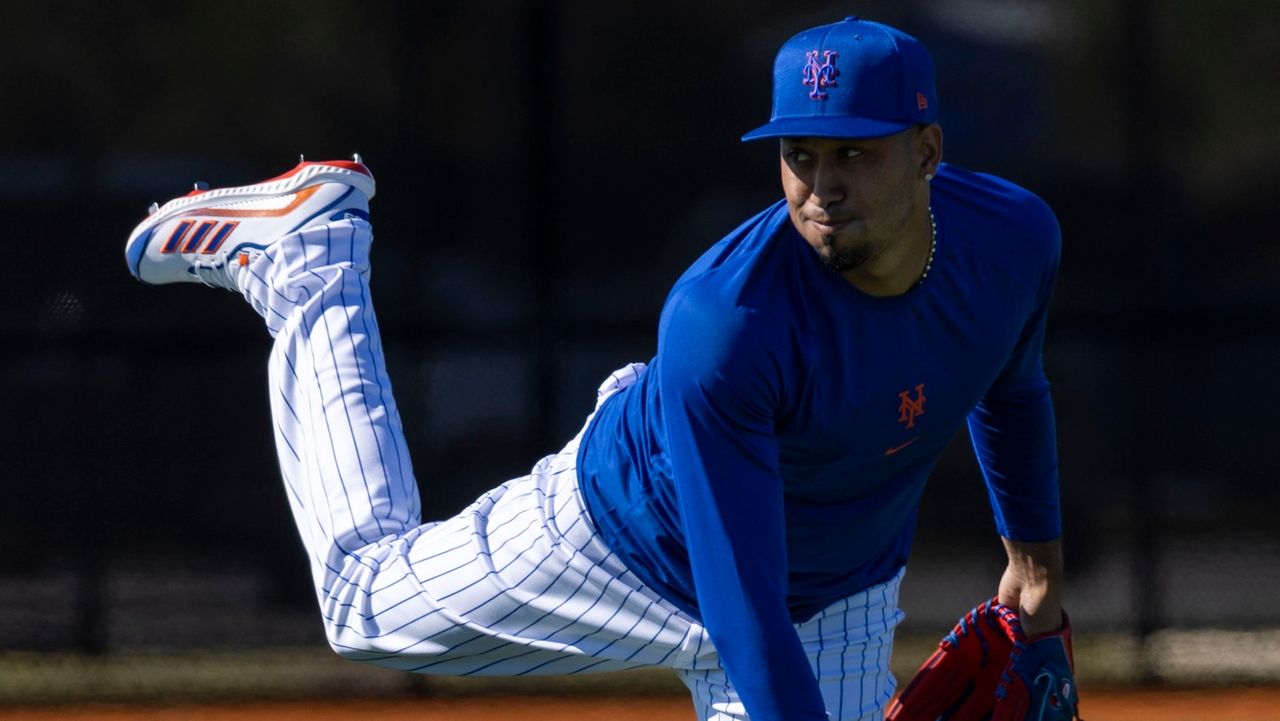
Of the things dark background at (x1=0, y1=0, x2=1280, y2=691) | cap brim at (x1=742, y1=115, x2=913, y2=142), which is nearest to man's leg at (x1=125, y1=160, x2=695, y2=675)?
cap brim at (x1=742, y1=115, x2=913, y2=142)

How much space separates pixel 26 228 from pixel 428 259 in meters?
1.22

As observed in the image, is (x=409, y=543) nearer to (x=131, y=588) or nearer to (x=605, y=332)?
(x=605, y=332)

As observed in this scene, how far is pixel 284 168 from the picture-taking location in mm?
4867

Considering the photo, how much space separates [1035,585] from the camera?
9.43 feet

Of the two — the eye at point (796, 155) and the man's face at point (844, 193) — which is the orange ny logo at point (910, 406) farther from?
→ the eye at point (796, 155)

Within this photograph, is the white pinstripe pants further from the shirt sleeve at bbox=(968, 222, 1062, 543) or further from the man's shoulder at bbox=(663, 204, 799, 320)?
the man's shoulder at bbox=(663, 204, 799, 320)

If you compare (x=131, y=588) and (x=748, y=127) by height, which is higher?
(x=748, y=127)

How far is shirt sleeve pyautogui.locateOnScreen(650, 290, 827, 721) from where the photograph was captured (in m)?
2.14

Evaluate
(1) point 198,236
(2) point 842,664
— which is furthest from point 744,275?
(1) point 198,236

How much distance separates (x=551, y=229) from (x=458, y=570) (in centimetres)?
217

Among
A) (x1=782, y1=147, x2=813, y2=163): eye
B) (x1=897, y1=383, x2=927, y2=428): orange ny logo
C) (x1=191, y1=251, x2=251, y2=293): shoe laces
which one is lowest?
(x1=897, y1=383, x2=927, y2=428): orange ny logo

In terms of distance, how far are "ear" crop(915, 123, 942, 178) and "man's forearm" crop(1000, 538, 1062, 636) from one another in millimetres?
825

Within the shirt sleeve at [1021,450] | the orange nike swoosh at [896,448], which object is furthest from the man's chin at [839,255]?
the shirt sleeve at [1021,450]

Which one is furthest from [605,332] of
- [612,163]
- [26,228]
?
[26,228]
